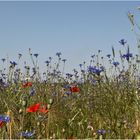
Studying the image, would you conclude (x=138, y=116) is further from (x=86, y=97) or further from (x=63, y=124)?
(x=86, y=97)

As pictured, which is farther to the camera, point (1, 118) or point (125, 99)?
point (125, 99)

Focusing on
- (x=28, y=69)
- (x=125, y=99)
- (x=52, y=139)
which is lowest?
(x=52, y=139)

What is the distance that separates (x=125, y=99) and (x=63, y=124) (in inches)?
24.3

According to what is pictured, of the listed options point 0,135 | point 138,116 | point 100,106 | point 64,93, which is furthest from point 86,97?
point 0,135

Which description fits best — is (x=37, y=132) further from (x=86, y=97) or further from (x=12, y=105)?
(x=86, y=97)

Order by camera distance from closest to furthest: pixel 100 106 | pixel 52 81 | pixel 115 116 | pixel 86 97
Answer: pixel 115 116 < pixel 100 106 < pixel 86 97 < pixel 52 81

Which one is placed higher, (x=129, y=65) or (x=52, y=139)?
(x=129, y=65)

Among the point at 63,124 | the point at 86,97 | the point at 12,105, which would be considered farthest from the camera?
the point at 86,97

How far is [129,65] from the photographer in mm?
4426

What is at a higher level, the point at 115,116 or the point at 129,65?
the point at 129,65

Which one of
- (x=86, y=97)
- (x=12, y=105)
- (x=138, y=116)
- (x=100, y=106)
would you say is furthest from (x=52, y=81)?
(x=138, y=116)

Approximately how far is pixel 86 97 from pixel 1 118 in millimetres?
2552

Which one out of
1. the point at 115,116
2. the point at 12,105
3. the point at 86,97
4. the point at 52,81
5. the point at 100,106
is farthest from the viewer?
the point at 52,81

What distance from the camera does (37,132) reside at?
12.3ft
